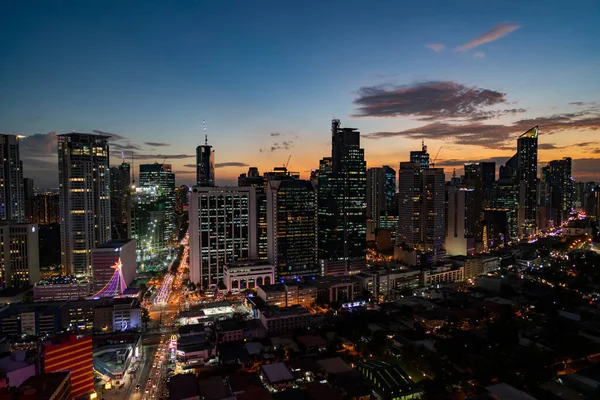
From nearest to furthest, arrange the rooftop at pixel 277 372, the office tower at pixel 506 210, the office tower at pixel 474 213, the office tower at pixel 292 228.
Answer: the rooftop at pixel 277 372, the office tower at pixel 292 228, the office tower at pixel 474 213, the office tower at pixel 506 210

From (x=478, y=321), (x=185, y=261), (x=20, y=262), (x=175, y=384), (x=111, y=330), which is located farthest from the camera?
(x=185, y=261)

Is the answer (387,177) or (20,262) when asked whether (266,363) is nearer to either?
(20,262)

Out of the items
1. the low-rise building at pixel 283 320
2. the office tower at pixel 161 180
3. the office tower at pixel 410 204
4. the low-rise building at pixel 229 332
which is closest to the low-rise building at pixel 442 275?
the office tower at pixel 410 204

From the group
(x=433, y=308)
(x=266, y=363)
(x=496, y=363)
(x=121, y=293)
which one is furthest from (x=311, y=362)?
(x=121, y=293)

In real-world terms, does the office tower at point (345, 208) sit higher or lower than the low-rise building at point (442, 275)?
higher

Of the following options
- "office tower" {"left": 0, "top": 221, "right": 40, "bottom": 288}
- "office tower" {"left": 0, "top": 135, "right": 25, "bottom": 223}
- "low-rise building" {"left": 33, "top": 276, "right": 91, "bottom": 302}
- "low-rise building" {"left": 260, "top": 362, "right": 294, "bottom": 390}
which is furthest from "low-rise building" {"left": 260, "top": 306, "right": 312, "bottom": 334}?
"office tower" {"left": 0, "top": 135, "right": 25, "bottom": 223}

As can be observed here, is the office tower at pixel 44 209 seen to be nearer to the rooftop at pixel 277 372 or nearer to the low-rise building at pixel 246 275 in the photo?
the low-rise building at pixel 246 275
